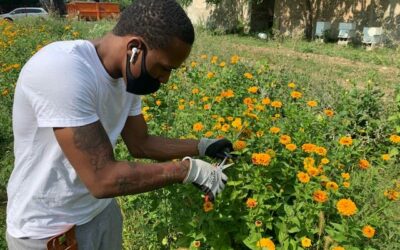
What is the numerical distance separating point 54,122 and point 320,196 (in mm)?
1321

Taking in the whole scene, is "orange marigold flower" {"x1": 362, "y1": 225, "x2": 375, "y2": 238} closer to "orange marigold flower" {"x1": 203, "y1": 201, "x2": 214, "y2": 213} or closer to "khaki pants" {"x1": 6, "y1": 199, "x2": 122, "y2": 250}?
"orange marigold flower" {"x1": 203, "y1": 201, "x2": 214, "y2": 213}

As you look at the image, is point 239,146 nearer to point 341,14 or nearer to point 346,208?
point 346,208

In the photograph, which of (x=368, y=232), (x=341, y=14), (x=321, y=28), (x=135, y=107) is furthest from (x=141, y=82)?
(x=341, y=14)

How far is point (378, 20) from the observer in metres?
14.5

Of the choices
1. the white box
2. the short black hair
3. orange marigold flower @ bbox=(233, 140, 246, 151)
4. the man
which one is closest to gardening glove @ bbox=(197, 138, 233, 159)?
orange marigold flower @ bbox=(233, 140, 246, 151)

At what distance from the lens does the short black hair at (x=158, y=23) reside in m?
1.58

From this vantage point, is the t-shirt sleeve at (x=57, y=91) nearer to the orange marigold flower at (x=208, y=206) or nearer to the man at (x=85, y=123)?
the man at (x=85, y=123)

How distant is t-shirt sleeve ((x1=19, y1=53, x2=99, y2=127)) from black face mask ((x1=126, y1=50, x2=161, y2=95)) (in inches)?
9.4

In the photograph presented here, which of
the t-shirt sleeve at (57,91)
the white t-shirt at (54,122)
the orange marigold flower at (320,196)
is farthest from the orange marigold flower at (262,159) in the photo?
the t-shirt sleeve at (57,91)

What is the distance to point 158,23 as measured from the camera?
157cm

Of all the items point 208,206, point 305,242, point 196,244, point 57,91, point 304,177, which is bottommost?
point 196,244

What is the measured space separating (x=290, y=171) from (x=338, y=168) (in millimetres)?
373

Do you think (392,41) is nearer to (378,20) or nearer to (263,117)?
(378,20)

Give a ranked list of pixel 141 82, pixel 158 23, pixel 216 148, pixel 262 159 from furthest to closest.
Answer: pixel 216 148, pixel 262 159, pixel 141 82, pixel 158 23
